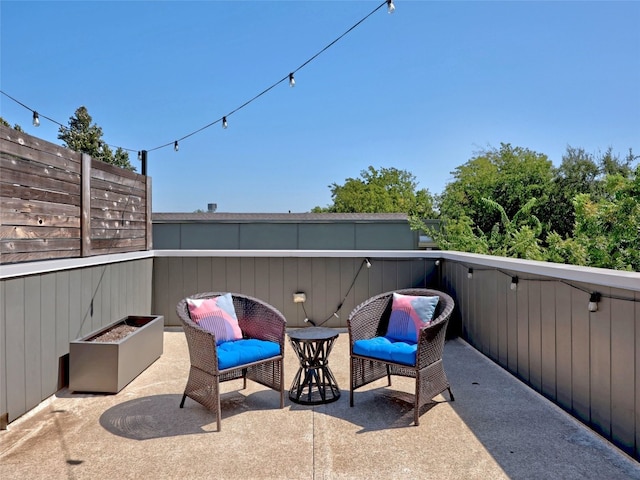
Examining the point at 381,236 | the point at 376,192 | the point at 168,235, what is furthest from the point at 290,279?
the point at 376,192

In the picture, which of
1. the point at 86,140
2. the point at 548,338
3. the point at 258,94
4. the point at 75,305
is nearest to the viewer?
the point at 548,338

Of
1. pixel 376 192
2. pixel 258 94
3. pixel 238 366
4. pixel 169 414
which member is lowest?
pixel 169 414

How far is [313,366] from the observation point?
133 inches

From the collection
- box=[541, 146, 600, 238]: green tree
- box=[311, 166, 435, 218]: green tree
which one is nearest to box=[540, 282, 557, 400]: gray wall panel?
box=[541, 146, 600, 238]: green tree

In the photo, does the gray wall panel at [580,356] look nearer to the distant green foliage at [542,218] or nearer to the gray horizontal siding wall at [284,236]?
the distant green foliage at [542,218]

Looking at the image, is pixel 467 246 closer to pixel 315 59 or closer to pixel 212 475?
pixel 315 59

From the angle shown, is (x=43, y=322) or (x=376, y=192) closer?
(x=43, y=322)

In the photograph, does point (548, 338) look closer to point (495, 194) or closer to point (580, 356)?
point (580, 356)

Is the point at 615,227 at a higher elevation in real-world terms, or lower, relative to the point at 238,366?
higher

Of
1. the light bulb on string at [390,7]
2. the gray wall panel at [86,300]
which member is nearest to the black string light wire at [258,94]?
the light bulb on string at [390,7]

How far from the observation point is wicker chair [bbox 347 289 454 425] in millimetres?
3008

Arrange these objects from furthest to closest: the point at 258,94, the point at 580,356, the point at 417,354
Result: the point at 258,94 → the point at 417,354 → the point at 580,356

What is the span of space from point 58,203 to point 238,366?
83.2 inches

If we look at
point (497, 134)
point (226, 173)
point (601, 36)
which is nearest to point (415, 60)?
point (601, 36)
